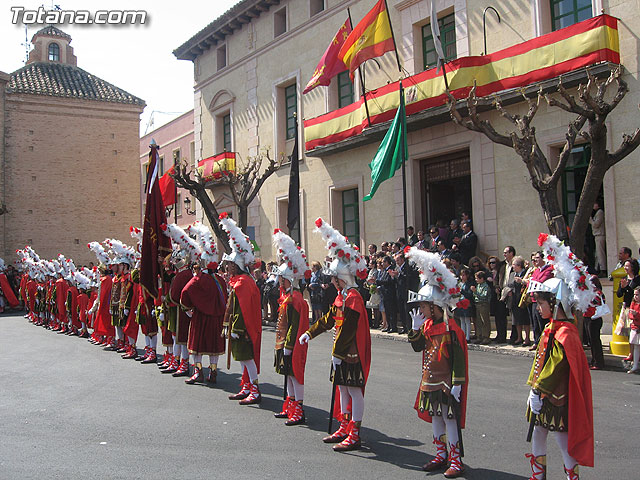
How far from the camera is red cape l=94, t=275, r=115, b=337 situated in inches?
538

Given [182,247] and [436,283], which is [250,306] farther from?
[436,283]

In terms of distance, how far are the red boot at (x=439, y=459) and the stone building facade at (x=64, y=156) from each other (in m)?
37.3

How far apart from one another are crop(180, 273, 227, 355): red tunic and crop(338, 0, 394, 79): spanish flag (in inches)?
380

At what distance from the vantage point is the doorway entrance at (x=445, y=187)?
1759 centimetres

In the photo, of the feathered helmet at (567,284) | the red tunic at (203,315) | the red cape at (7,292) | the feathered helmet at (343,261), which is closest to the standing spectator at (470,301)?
the red tunic at (203,315)

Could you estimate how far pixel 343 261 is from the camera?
252 inches

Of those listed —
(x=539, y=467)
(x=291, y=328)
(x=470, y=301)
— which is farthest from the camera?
(x=470, y=301)

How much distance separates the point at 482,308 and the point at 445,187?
675cm

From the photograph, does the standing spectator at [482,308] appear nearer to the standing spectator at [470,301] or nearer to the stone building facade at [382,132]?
the standing spectator at [470,301]

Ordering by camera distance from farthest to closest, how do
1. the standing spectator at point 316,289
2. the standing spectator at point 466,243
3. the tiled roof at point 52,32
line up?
1. the tiled roof at point 52,32
2. the standing spectator at point 316,289
3. the standing spectator at point 466,243

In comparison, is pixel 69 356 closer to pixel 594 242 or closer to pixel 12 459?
pixel 12 459

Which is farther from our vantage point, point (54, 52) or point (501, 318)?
point (54, 52)

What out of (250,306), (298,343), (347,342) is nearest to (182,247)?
(250,306)

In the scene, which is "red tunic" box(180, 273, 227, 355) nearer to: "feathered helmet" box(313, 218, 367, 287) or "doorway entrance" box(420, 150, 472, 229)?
"feathered helmet" box(313, 218, 367, 287)
